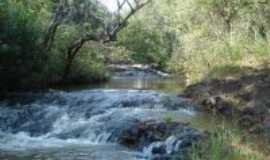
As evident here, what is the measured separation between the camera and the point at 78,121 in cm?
1490

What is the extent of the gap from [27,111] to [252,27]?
12417 millimetres

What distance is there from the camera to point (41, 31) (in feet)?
71.2

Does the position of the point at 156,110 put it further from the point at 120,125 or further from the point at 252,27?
the point at 252,27

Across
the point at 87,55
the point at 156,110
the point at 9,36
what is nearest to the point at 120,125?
the point at 156,110

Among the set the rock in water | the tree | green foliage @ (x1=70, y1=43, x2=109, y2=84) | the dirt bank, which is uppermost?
the tree

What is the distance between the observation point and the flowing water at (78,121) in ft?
37.7

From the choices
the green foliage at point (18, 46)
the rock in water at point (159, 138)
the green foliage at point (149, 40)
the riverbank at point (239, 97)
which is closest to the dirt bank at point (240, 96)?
the riverbank at point (239, 97)

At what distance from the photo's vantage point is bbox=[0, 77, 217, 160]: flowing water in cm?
1149

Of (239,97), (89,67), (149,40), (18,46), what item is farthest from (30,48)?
(149,40)

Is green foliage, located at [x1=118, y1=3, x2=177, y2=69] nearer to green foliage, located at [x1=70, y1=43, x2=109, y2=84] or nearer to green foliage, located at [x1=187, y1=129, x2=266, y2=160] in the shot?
green foliage, located at [x1=70, y1=43, x2=109, y2=84]

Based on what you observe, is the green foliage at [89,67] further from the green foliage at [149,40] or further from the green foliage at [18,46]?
the green foliage at [149,40]

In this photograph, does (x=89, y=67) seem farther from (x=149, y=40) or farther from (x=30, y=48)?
(x=149, y=40)

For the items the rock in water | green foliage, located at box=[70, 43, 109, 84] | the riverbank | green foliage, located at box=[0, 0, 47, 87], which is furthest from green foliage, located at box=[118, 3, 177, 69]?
the rock in water

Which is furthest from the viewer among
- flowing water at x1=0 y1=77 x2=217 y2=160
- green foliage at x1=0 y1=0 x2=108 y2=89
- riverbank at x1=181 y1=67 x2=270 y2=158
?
green foliage at x1=0 y1=0 x2=108 y2=89
